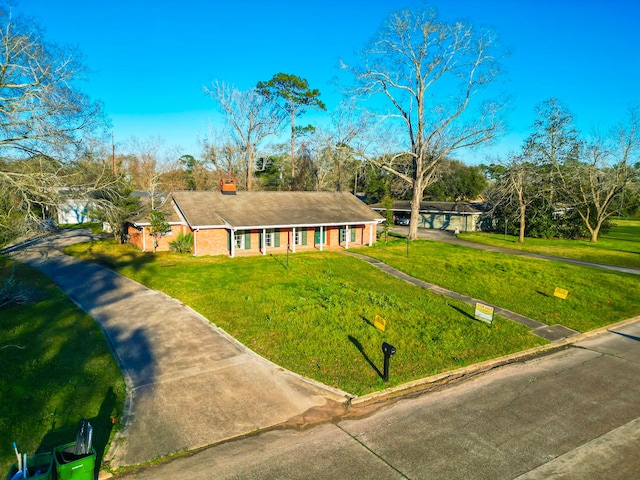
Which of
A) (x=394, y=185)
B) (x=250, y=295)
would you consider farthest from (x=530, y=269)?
(x=394, y=185)

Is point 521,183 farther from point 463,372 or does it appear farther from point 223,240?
point 463,372

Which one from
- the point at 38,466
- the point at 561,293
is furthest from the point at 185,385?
the point at 561,293

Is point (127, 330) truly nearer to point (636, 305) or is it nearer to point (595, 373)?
point (595, 373)

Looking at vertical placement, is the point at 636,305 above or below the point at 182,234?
below

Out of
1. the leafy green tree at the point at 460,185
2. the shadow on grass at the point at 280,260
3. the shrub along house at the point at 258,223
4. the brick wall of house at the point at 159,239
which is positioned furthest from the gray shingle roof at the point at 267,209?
the leafy green tree at the point at 460,185

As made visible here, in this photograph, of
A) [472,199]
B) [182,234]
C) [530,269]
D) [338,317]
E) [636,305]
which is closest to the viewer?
[338,317]

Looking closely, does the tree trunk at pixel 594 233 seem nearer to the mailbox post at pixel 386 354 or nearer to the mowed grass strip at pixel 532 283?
the mowed grass strip at pixel 532 283
